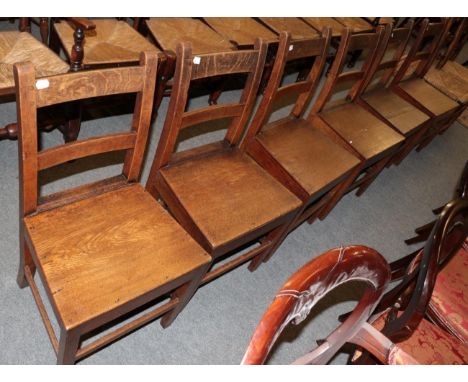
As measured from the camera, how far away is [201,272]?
1.28m

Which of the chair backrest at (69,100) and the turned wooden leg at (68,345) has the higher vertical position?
the chair backrest at (69,100)

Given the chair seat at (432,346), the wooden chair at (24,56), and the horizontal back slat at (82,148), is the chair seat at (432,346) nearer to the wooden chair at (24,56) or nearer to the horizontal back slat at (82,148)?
the horizontal back slat at (82,148)

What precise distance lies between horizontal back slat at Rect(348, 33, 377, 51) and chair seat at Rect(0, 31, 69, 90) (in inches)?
50.9

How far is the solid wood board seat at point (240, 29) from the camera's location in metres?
2.44

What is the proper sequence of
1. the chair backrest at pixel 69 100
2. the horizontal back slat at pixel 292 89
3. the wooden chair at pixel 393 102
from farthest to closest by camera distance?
the wooden chair at pixel 393 102 < the horizontal back slat at pixel 292 89 < the chair backrest at pixel 69 100

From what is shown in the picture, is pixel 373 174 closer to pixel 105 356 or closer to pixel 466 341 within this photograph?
pixel 466 341

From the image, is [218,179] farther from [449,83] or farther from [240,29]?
[449,83]

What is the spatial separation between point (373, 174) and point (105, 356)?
174 cm

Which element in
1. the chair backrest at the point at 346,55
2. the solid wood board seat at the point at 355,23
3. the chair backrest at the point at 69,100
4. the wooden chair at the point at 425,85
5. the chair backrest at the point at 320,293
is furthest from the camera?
the solid wood board seat at the point at 355,23

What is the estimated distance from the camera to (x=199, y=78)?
4.50ft

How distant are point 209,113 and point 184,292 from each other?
646 mm

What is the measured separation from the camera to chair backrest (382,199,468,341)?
105cm

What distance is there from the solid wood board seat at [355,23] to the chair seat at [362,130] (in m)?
1.31

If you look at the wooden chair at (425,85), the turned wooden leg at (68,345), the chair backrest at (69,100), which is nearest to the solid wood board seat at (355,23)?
the wooden chair at (425,85)
